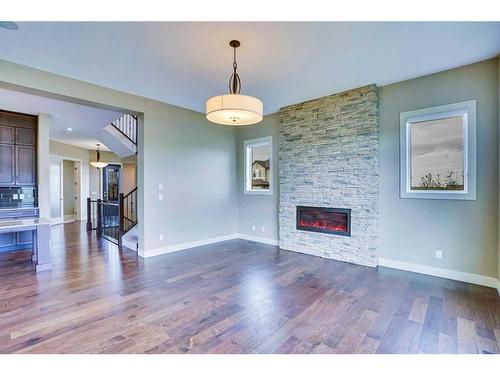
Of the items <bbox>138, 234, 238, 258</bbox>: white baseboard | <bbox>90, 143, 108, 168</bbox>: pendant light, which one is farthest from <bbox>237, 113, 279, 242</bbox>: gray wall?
<bbox>90, 143, 108, 168</bbox>: pendant light

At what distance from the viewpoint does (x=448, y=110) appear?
140 inches

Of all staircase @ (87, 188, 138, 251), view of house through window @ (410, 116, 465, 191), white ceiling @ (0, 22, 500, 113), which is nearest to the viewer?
white ceiling @ (0, 22, 500, 113)

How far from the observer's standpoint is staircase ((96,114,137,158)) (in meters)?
6.54

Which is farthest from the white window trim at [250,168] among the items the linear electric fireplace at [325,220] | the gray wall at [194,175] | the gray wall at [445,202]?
the gray wall at [445,202]

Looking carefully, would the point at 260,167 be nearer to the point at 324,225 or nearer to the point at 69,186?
the point at 324,225

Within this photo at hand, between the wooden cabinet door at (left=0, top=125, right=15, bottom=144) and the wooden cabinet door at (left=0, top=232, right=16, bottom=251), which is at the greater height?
the wooden cabinet door at (left=0, top=125, right=15, bottom=144)

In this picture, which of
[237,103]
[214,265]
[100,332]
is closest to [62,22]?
[237,103]

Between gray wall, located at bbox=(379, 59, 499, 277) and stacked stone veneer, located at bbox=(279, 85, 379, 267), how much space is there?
20cm

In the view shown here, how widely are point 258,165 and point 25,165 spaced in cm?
513

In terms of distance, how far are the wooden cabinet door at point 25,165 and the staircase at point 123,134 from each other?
5.67 ft

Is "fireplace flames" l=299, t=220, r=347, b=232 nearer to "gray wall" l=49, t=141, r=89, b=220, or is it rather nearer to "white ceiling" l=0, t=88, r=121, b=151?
"white ceiling" l=0, t=88, r=121, b=151

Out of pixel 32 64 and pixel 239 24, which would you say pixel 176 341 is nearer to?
pixel 239 24

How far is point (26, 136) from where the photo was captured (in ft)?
17.4

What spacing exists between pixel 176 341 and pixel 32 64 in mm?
3948
